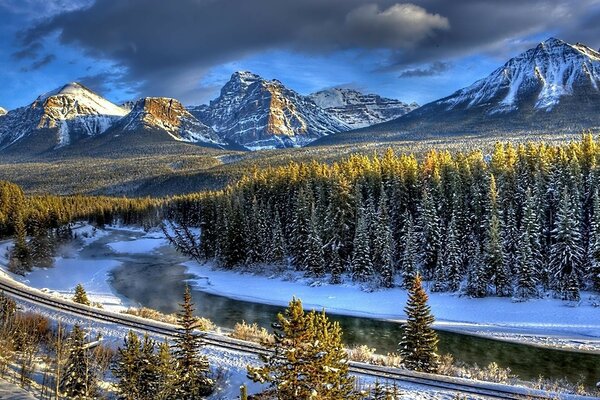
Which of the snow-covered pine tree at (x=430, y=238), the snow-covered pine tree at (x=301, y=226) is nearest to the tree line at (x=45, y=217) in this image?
the snow-covered pine tree at (x=301, y=226)

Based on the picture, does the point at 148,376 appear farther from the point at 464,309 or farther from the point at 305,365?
the point at 464,309

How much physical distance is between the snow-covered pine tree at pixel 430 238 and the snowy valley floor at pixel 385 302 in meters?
5.84

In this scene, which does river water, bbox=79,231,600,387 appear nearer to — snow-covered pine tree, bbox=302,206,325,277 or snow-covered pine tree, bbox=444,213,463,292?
snow-covered pine tree, bbox=444,213,463,292

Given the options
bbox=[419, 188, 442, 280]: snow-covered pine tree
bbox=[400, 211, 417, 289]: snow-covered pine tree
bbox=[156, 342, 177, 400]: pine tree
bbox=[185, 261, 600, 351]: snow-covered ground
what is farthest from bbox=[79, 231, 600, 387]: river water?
bbox=[156, 342, 177, 400]: pine tree

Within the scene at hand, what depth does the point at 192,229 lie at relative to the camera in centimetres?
13162

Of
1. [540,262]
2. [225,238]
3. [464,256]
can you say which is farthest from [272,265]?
[540,262]

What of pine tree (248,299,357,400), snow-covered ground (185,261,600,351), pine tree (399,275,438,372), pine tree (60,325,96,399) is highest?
pine tree (248,299,357,400)

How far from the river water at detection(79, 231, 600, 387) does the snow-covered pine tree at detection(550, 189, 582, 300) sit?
15.1 meters

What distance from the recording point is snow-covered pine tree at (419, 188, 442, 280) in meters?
63.8

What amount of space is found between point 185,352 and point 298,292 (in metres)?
44.6

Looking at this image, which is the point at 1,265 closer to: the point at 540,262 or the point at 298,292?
the point at 298,292

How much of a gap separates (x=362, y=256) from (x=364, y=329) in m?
17.9

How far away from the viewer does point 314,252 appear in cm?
7031

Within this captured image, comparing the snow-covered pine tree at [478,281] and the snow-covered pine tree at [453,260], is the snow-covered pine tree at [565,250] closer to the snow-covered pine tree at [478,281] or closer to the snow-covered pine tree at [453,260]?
the snow-covered pine tree at [478,281]
